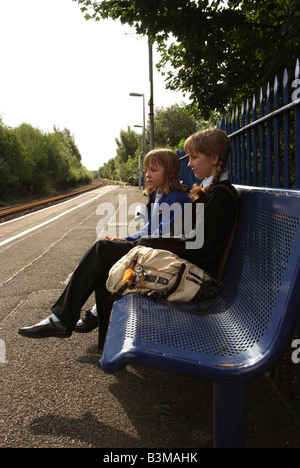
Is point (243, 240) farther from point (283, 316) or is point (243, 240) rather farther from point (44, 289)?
point (44, 289)

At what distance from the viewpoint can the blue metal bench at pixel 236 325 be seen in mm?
1512

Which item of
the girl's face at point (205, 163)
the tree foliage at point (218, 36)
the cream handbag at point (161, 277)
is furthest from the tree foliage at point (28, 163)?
the cream handbag at point (161, 277)

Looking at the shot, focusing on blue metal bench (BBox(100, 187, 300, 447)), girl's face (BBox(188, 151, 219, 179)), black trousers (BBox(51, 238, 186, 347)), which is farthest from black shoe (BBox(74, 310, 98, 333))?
girl's face (BBox(188, 151, 219, 179))

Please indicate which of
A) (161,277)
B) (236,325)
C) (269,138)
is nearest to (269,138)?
(269,138)

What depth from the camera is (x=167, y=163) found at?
10.2 ft

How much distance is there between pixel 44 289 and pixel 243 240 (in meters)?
2.84

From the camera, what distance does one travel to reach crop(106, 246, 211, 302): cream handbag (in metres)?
2.23

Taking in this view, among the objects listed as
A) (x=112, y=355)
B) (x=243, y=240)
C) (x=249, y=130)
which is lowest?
(x=112, y=355)

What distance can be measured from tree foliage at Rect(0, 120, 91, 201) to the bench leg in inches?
1161

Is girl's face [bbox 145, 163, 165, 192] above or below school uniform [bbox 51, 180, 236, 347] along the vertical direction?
above

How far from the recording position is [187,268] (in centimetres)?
225

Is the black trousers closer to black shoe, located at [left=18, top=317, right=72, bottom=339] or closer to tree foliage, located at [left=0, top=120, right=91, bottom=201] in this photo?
black shoe, located at [left=18, top=317, right=72, bottom=339]

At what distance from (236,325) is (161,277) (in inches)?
19.3

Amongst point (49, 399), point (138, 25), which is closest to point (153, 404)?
point (49, 399)
